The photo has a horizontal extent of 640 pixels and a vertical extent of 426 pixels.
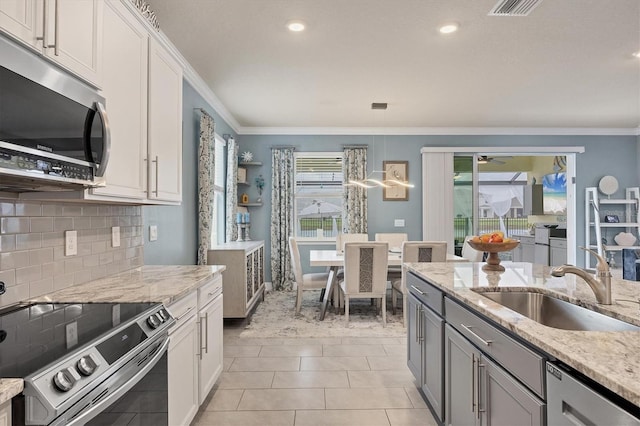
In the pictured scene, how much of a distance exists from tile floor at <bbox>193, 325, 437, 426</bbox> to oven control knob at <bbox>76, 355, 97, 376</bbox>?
4.53ft

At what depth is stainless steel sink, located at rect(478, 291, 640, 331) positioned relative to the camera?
1.43 metres

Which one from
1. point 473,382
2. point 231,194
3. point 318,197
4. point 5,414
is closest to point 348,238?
point 318,197

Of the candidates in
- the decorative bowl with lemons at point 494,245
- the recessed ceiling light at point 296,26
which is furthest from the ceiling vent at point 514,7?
the decorative bowl with lemons at point 494,245

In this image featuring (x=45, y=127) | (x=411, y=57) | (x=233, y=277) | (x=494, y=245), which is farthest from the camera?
(x=233, y=277)

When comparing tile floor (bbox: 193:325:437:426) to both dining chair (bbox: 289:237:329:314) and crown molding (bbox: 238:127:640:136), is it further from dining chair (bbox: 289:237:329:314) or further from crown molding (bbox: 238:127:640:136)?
crown molding (bbox: 238:127:640:136)

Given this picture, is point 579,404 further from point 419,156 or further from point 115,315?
point 419,156

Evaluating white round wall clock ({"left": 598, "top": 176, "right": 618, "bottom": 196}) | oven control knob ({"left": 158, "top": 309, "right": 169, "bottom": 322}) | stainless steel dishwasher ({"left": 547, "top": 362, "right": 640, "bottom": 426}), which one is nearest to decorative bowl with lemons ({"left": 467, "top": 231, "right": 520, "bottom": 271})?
stainless steel dishwasher ({"left": 547, "top": 362, "right": 640, "bottom": 426})

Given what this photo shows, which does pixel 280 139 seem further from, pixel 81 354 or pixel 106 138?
pixel 81 354

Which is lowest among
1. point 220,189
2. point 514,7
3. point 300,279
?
point 300,279

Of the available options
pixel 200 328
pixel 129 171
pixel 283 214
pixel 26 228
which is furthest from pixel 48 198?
pixel 283 214

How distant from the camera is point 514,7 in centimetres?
236

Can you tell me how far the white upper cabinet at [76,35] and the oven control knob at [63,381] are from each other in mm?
1096

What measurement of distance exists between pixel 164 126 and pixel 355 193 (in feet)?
12.7

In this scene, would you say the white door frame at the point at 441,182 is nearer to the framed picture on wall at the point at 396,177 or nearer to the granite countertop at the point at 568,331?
the framed picture on wall at the point at 396,177
